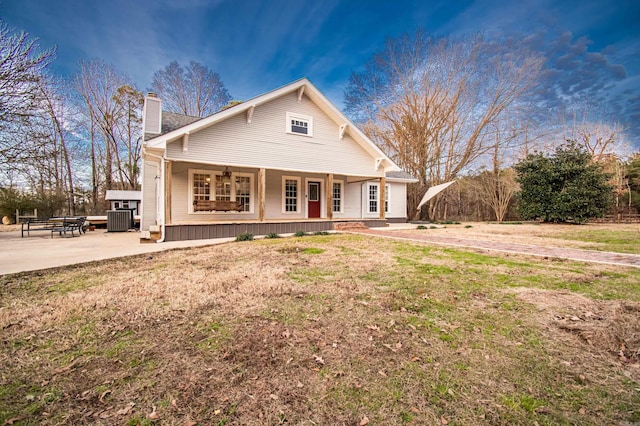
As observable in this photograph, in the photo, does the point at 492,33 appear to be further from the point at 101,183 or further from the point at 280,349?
the point at 101,183

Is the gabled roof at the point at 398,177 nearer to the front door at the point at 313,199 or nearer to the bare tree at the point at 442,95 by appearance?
the bare tree at the point at 442,95

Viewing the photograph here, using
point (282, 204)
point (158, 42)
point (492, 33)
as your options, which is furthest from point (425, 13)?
point (158, 42)

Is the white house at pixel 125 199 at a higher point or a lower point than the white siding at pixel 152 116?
lower

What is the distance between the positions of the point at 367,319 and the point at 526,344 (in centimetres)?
139

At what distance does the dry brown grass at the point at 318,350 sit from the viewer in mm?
1630

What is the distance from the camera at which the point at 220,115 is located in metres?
9.85

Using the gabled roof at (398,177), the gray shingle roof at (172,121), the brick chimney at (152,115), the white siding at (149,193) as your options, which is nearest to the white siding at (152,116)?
the brick chimney at (152,115)

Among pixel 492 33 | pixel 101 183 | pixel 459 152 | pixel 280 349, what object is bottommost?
pixel 280 349

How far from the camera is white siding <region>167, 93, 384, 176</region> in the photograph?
10.0 meters

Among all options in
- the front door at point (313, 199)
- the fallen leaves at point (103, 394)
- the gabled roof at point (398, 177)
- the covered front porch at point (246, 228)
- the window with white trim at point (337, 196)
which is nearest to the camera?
the fallen leaves at point (103, 394)

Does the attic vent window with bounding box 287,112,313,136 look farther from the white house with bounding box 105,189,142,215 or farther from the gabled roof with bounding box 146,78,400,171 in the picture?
the white house with bounding box 105,189,142,215

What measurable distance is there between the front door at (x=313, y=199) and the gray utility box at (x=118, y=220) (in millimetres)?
9365

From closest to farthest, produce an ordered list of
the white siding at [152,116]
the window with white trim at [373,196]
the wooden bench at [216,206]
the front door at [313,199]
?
the wooden bench at [216,206] → the white siding at [152,116] → the front door at [313,199] → the window with white trim at [373,196]

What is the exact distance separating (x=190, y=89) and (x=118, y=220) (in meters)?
15.9
